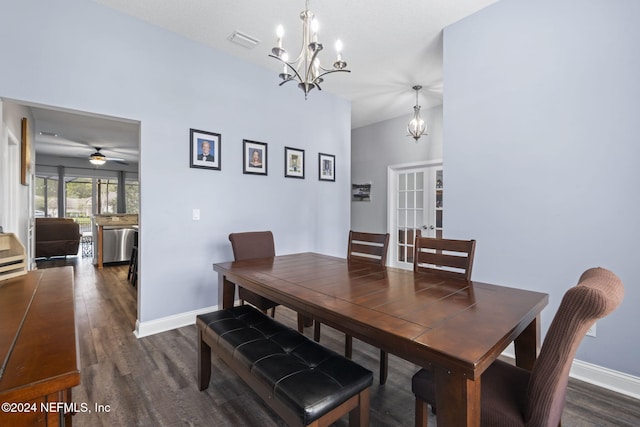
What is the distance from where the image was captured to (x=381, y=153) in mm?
5531

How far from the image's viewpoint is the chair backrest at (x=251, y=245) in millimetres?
2605

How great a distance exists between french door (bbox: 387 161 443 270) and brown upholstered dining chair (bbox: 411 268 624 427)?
383 cm

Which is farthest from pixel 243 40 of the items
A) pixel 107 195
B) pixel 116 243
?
pixel 107 195

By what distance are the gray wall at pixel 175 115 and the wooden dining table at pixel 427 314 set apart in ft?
3.63

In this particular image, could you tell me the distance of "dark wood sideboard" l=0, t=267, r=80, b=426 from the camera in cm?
62

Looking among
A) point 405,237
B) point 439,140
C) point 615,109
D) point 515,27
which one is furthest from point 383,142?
point 615,109

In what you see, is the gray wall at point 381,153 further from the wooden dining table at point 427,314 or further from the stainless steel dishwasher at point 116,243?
the stainless steel dishwasher at point 116,243

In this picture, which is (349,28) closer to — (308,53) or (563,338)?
(308,53)

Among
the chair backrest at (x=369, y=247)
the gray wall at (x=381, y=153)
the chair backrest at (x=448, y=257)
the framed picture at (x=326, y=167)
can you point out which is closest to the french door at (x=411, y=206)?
the gray wall at (x=381, y=153)

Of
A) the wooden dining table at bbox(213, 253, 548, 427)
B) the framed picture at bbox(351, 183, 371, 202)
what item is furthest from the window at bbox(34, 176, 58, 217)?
the wooden dining table at bbox(213, 253, 548, 427)

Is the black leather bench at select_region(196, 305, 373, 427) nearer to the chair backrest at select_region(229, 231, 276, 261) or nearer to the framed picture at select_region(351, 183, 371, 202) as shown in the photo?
the chair backrest at select_region(229, 231, 276, 261)

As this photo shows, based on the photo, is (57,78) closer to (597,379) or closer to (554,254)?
(554,254)

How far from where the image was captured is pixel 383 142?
18.0 feet

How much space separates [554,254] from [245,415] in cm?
238
